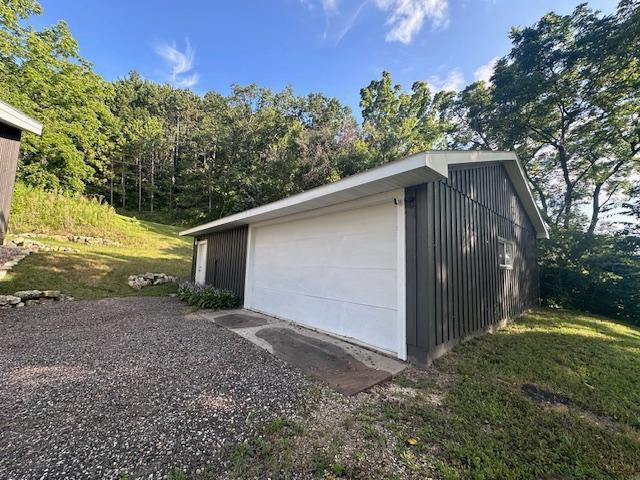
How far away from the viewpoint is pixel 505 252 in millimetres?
6344

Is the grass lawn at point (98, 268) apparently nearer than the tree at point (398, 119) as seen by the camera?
Yes

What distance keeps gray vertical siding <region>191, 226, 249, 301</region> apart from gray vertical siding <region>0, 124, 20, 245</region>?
454cm

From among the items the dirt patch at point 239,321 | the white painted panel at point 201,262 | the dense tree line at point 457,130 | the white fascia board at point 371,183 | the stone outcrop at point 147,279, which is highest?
the dense tree line at point 457,130

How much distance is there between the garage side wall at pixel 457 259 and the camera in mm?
3502

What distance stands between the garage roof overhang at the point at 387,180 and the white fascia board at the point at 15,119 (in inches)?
167

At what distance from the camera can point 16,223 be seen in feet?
32.2

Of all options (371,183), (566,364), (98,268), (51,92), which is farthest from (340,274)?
(51,92)

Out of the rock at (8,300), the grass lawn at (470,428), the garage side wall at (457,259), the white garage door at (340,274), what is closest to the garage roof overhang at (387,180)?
the garage side wall at (457,259)

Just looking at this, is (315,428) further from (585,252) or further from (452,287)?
(585,252)

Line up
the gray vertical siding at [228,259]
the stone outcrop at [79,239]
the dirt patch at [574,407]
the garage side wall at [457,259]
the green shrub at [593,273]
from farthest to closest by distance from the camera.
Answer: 1. the stone outcrop at [79,239]
2. the green shrub at [593,273]
3. the gray vertical siding at [228,259]
4. the garage side wall at [457,259]
5. the dirt patch at [574,407]

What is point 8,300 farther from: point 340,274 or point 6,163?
point 340,274

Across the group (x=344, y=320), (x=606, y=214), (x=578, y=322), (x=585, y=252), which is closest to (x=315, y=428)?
(x=344, y=320)

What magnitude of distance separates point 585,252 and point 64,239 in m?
19.9

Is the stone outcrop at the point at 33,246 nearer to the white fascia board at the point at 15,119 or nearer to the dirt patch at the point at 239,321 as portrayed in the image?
the white fascia board at the point at 15,119
